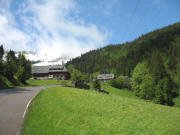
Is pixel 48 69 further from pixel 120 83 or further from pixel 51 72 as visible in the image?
pixel 120 83

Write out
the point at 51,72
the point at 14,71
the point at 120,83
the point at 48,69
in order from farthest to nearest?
the point at 120,83 → the point at 48,69 → the point at 51,72 → the point at 14,71

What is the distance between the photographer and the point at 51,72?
8588 cm

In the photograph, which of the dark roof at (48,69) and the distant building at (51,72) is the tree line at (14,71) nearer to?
the distant building at (51,72)

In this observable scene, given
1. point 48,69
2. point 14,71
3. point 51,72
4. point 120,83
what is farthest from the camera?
point 120,83

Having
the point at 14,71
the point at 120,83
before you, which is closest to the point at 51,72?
the point at 14,71

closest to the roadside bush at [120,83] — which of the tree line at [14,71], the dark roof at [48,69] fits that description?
the dark roof at [48,69]

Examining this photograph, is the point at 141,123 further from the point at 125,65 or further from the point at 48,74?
the point at 125,65

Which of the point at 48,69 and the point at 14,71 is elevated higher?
the point at 48,69

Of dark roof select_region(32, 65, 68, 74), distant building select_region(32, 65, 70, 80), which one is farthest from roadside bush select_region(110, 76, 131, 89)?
dark roof select_region(32, 65, 68, 74)

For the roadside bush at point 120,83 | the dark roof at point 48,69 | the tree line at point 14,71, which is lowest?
the roadside bush at point 120,83

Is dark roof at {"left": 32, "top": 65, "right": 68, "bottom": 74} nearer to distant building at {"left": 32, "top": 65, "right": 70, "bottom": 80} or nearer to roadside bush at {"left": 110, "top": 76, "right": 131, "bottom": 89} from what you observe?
distant building at {"left": 32, "top": 65, "right": 70, "bottom": 80}

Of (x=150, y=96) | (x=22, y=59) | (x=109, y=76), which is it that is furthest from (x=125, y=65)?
(x=22, y=59)

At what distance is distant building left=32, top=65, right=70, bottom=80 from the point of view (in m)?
84.9

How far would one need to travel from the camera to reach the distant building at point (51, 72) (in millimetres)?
84938
